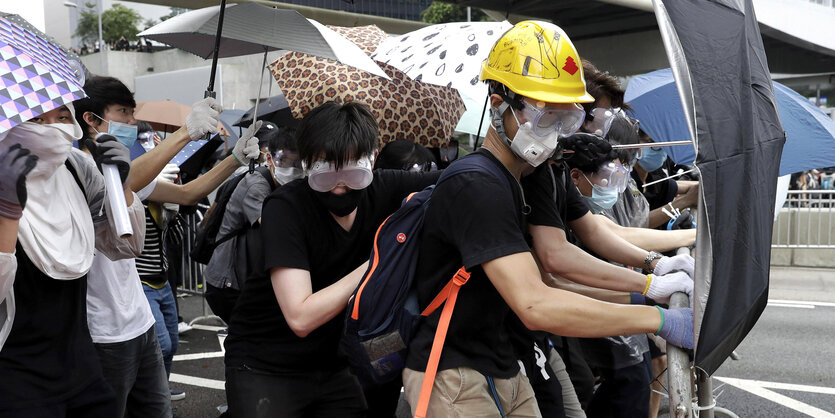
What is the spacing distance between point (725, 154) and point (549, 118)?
58 cm

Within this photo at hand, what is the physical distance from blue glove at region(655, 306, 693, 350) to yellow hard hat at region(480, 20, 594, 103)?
683 millimetres

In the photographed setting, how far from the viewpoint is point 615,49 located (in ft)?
71.9

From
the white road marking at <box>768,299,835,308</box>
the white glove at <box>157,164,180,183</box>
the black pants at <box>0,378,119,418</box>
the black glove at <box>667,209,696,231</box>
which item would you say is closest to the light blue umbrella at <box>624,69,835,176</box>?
the black glove at <box>667,209,696,231</box>

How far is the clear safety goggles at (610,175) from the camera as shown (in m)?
4.05

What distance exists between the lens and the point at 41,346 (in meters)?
2.47

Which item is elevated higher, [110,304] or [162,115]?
[110,304]

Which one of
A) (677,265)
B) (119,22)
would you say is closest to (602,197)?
(677,265)

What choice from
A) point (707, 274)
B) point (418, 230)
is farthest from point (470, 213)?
point (707, 274)

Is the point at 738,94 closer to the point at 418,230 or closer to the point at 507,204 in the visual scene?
the point at 507,204

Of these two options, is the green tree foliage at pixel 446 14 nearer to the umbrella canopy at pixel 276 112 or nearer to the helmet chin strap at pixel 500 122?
the umbrella canopy at pixel 276 112

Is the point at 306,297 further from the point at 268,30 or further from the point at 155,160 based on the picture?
the point at 268,30

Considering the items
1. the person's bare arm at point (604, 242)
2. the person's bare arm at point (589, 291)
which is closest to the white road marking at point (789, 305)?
the person's bare arm at point (604, 242)

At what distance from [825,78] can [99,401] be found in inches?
1697

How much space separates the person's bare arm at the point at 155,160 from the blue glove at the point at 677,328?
75.8 inches
